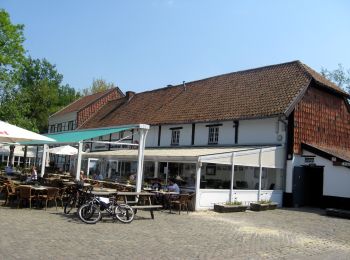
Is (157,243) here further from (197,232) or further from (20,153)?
(20,153)

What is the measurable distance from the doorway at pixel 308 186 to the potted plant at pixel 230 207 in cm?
457

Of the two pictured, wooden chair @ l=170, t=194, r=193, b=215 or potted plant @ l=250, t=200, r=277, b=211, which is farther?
potted plant @ l=250, t=200, r=277, b=211

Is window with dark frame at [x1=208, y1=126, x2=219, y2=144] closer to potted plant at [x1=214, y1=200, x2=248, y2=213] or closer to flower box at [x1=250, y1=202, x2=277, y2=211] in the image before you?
flower box at [x1=250, y1=202, x2=277, y2=211]

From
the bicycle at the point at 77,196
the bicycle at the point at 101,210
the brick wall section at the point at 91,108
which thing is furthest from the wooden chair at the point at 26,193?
the brick wall section at the point at 91,108

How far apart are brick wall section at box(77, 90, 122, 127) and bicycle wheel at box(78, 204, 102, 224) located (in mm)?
29476

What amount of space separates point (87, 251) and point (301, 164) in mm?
16157

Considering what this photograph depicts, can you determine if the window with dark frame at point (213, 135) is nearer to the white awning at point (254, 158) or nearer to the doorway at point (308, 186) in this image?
the white awning at point (254, 158)

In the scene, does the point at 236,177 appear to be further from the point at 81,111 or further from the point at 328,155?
the point at 81,111

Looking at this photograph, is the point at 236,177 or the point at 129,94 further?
the point at 129,94

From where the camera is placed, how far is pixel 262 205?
63.1ft

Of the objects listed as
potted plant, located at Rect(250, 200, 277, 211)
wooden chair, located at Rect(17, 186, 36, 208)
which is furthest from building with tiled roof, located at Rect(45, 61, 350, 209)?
wooden chair, located at Rect(17, 186, 36, 208)

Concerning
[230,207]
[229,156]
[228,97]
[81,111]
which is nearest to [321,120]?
[228,97]

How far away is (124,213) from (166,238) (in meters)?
2.81

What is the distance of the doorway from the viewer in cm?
2198
